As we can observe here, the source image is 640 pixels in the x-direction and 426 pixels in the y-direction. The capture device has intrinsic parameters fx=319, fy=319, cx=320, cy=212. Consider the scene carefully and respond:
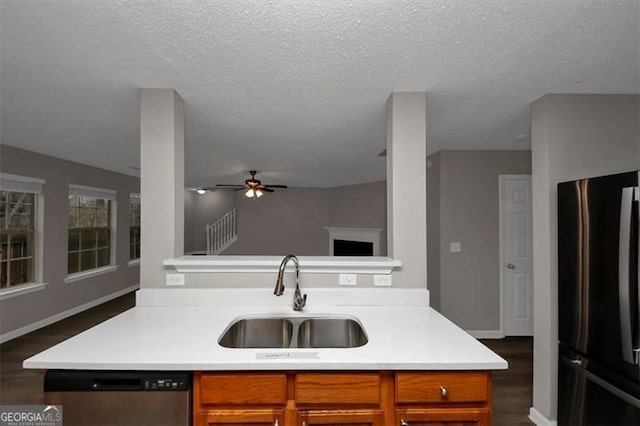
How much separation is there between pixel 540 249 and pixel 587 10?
1.54 meters

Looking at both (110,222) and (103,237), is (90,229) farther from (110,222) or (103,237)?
(110,222)

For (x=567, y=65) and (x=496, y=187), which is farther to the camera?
(x=496, y=187)

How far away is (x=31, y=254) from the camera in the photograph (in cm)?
428

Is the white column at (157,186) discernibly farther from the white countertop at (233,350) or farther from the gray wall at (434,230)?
the gray wall at (434,230)

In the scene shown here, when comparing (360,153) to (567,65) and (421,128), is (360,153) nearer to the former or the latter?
(421,128)

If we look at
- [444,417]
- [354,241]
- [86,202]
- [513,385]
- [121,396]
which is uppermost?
[86,202]

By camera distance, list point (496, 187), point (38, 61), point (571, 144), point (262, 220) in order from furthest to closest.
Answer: point (262, 220)
point (496, 187)
point (571, 144)
point (38, 61)

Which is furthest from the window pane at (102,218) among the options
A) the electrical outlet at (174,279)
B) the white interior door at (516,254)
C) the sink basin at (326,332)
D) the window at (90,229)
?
the white interior door at (516,254)

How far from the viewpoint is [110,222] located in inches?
232

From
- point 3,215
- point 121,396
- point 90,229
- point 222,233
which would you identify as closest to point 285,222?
point 222,233

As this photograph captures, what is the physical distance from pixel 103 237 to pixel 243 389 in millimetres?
5801

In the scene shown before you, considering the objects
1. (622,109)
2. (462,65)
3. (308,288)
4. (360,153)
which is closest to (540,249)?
(622,109)

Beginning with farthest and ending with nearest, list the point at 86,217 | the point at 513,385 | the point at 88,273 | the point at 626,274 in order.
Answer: the point at 86,217, the point at 88,273, the point at 513,385, the point at 626,274

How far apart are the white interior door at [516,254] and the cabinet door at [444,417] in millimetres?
3121
